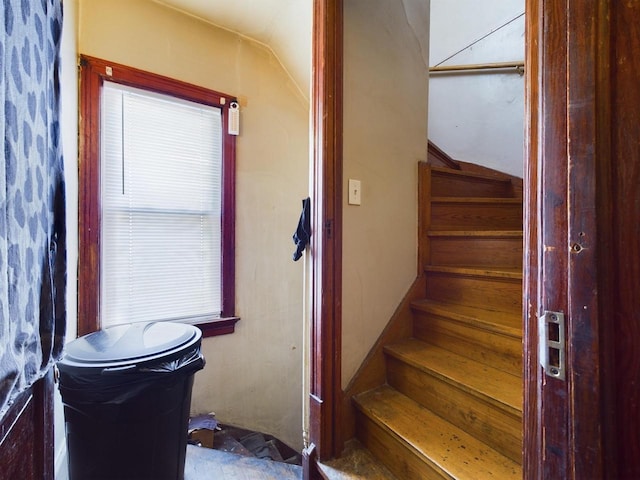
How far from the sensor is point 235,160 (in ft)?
7.00

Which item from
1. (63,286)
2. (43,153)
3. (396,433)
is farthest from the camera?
(396,433)

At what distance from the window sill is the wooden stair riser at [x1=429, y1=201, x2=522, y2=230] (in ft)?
5.27

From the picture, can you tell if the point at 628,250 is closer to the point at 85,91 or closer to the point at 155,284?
the point at 155,284

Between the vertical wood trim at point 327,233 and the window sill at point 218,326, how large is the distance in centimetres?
100

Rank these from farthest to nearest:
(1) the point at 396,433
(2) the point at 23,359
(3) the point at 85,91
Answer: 1. (3) the point at 85,91
2. (1) the point at 396,433
3. (2) the point at 23,359

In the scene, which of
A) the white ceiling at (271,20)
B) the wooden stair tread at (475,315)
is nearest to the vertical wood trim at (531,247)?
the wooden stair tread at (475,315)

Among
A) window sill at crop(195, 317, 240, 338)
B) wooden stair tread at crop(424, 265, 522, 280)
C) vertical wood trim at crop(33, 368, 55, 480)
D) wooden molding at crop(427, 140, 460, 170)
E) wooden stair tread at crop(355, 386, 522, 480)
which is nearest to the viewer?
vertical wood trim at crop(33, 368, 55, 480)

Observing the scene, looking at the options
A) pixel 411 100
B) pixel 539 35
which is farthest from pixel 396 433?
pixel 411 100

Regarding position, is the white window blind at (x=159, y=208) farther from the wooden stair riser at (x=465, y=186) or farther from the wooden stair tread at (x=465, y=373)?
the wooden stair riser at (x=465, y=186)

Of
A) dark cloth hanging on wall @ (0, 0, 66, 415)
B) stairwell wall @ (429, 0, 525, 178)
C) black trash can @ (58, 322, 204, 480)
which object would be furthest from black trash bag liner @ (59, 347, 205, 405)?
stairwell wall @ (429, 0, 525, 178)

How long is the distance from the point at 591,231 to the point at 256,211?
2027 millimetres

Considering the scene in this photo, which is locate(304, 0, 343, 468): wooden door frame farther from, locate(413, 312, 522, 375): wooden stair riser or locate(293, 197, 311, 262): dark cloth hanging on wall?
locate(413, 312, 522, 375): wooden stair riser

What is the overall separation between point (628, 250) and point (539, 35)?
14.5 inches

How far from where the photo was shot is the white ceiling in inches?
74.9
